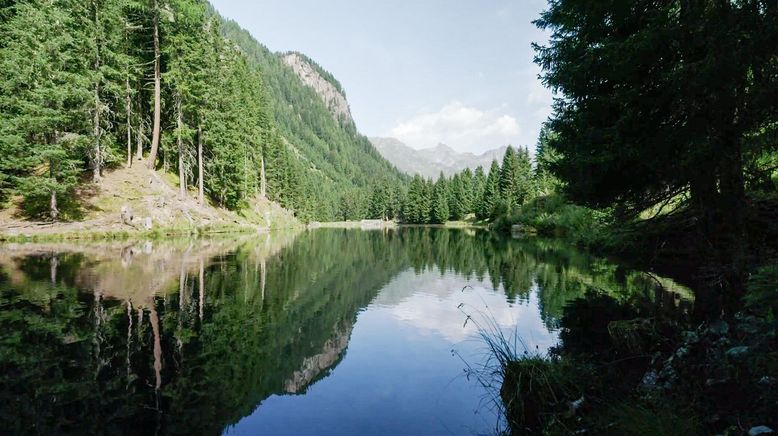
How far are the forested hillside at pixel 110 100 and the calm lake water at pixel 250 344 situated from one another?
1107 cm

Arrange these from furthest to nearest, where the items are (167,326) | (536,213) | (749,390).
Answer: (536,213)
(167,326)
(749,390)

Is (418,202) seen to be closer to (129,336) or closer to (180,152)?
(180,152)

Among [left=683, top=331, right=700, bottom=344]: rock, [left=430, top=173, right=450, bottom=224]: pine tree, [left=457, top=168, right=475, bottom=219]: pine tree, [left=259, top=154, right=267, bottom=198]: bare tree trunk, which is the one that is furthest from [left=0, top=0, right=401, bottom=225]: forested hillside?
[left=457, top=168, right=475, bottom=219]: pine tree

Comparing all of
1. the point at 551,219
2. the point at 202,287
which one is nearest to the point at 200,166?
the point at 202,287

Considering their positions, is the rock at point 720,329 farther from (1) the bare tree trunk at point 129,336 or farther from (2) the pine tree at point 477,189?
(2) the pine tree at point 477,189

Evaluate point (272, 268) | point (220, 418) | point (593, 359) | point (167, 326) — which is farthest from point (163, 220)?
point (593, 359)

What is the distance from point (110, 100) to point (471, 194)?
81434 mm

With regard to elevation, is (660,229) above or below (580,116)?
below

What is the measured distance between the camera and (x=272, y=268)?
19.4 meters

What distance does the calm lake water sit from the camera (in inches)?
230

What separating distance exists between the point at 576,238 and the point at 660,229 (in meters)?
23.2

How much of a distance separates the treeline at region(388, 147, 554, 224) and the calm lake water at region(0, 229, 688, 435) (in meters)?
65.0

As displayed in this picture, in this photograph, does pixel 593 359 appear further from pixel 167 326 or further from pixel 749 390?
pixel 167 326

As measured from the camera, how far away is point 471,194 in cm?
10456
